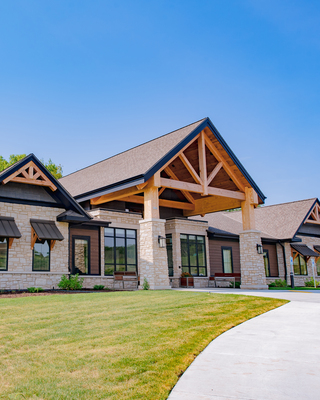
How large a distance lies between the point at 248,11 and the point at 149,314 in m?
14.4

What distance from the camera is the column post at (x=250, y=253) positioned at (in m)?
20.8

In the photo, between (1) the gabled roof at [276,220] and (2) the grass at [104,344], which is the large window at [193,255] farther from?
(2) the grass at [104,344]

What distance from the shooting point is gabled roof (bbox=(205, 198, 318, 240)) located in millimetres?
28547

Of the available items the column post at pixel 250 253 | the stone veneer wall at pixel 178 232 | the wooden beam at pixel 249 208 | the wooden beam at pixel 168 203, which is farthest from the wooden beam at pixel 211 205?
the stone veneer wall at pixel 178 232

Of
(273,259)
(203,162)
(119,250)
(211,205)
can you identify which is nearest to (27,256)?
(119,250)

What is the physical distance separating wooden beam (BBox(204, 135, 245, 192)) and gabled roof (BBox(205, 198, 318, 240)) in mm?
5775

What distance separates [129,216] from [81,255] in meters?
3.54

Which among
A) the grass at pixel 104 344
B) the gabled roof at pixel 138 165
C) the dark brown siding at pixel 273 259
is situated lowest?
the grass at pixel 104 344

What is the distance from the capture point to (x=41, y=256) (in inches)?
683

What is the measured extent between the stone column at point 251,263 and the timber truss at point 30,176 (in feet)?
34.8

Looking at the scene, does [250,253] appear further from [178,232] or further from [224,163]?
[224,163]

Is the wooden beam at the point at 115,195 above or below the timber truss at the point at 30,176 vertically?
below

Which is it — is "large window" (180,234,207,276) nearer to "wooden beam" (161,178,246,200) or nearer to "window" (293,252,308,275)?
"wooden beam" (161,178,246,200)

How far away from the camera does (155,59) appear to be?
1950 centimetres
